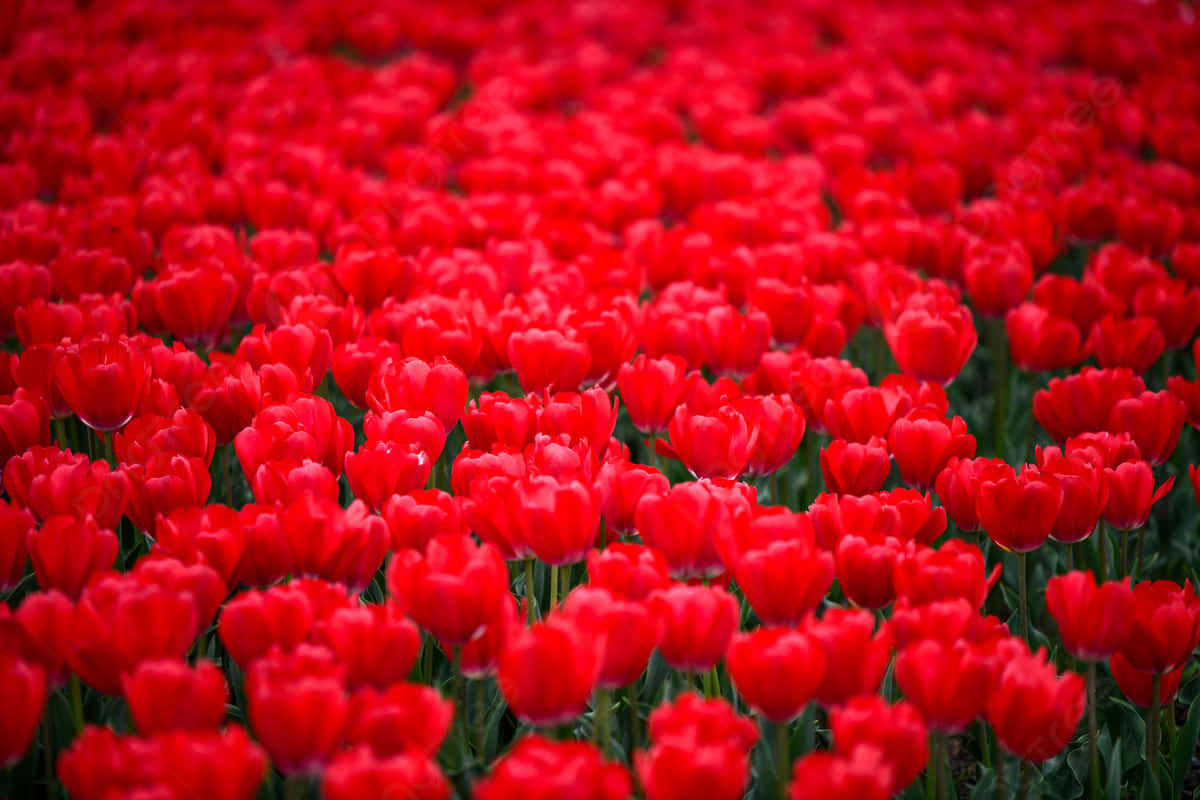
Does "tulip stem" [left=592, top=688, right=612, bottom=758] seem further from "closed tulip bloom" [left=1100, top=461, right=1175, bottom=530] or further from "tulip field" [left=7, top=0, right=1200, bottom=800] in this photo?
"closed tulip bloom" [left=1100, top=461, right=1175, bottom=530]

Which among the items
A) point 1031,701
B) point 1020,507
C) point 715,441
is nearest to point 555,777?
point 1031,701

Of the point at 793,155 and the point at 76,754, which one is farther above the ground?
the point at 76,754

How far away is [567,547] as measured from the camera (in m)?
1.81

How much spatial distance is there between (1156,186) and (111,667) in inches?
155

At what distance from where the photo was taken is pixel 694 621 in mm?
1580

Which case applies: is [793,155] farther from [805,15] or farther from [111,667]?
[111,667]

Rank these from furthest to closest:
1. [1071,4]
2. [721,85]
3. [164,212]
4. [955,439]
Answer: [1071,4] → [721,85] → [164,212] → [955,439]

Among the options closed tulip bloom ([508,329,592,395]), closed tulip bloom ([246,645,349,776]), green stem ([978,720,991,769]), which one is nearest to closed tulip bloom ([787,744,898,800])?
closed tulip bloom ([246,645,349,776])

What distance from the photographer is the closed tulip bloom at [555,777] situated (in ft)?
4.16

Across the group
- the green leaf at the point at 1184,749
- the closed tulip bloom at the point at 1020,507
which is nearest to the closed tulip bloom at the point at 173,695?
the closed tulip bloom at the point at 1020,507

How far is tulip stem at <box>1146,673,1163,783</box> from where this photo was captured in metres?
1.85

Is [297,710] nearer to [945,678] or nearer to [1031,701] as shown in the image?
[945,678]

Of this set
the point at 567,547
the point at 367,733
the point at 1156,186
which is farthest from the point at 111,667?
the point at 1156,186

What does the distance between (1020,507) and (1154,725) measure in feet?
1.37
